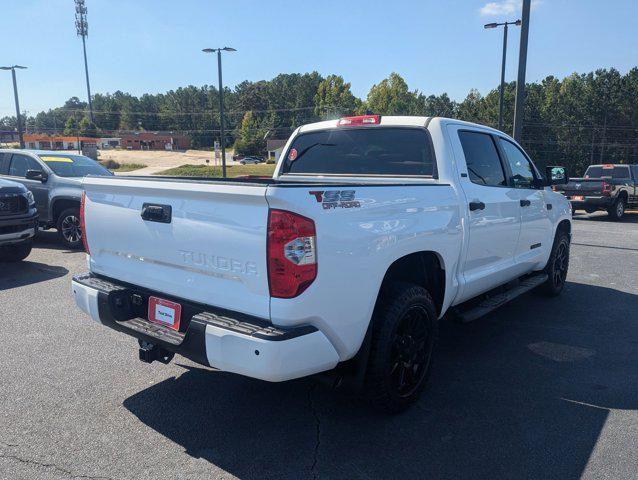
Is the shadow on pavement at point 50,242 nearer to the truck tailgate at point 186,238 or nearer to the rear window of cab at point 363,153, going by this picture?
the rear window of cab at point 363,153

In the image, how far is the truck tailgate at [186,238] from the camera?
2.62 m

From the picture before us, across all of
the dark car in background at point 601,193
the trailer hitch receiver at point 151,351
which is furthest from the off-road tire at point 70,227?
the dark car in background at point 601,193

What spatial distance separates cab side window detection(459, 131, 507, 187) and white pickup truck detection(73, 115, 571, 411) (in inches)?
1.0

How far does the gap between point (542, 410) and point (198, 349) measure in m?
2.37

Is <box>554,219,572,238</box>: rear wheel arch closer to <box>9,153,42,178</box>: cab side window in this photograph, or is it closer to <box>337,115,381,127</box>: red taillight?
<box>337,115,381,127</box>: red taillight

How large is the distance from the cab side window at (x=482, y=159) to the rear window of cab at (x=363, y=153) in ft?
1.27

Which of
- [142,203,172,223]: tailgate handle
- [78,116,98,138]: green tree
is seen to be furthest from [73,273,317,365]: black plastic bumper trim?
[78,116,98,138]: green tree

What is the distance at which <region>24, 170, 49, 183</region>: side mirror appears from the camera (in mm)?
9320

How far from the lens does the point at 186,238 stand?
9.53 ft

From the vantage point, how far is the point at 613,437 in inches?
123

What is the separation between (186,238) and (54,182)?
7.87m

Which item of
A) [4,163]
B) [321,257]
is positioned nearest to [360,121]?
[321,257]

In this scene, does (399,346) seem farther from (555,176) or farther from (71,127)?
(71,127)

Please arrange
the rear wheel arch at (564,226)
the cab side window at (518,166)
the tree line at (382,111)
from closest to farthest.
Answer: the cab side window at (518,166), the rear wheel arch at (564,226), the tree line at (382,111)
